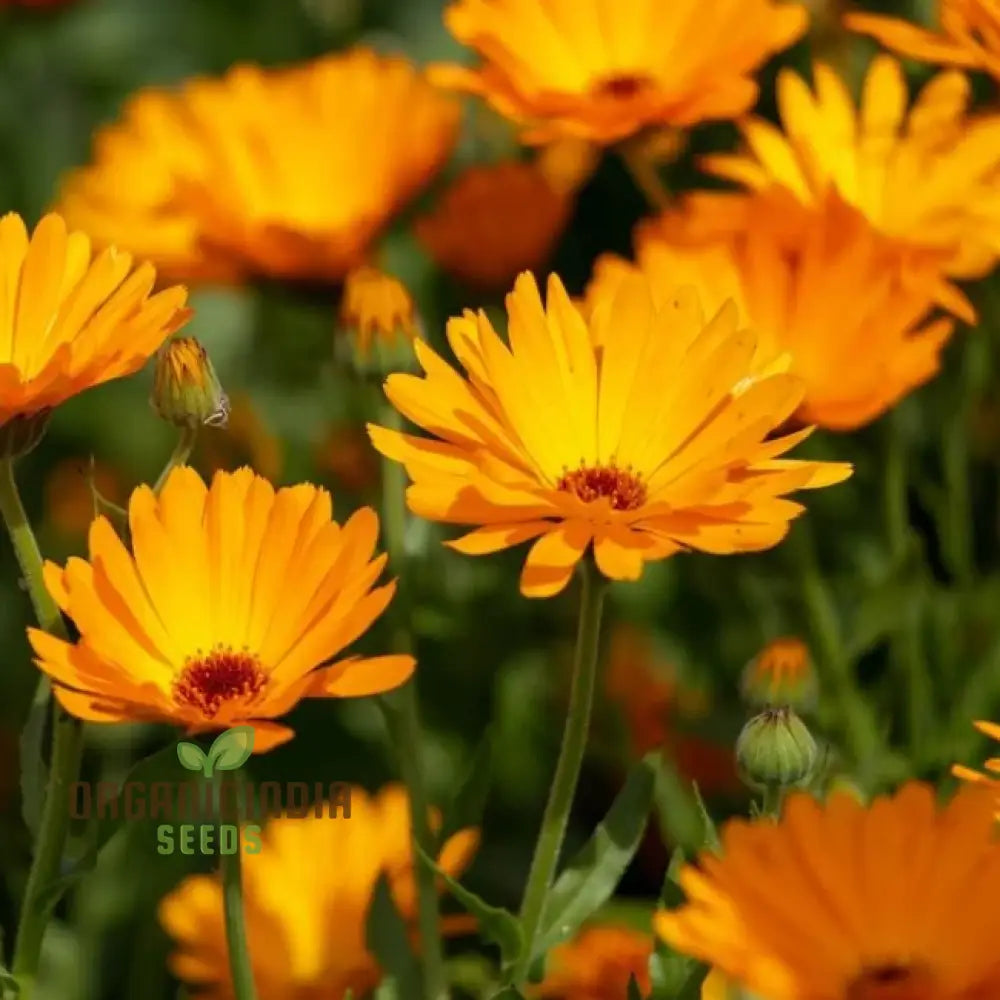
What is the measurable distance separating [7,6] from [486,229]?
843 mm

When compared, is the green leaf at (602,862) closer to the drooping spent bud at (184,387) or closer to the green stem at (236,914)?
the green stem at (236,914)

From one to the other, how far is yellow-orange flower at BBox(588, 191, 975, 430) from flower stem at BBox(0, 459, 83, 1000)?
1.36 ft

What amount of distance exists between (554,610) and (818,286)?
605 millimetres

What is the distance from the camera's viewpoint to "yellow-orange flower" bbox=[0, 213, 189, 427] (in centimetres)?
96

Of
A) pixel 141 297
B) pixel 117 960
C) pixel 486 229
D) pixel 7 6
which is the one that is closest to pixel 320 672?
pixel 141 297

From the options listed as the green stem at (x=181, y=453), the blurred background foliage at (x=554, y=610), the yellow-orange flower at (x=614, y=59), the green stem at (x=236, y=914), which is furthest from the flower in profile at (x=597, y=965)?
the yellow-orange flower at (x=614, y=59)

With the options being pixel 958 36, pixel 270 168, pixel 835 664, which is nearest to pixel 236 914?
pixel 835 664

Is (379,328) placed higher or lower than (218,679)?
higher

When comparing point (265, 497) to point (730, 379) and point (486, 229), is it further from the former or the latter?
point (486, 229)

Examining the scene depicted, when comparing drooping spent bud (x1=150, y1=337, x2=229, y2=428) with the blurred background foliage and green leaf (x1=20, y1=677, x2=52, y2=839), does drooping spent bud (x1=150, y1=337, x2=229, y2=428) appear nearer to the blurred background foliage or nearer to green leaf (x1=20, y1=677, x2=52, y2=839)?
green leaf (x1=20, y1=677, x2=52, y2=839)

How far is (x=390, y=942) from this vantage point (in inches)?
47.3

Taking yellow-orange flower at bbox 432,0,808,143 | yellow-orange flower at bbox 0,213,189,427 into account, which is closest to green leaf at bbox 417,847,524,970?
yellow-orange flower at bbox 0,213,189,427

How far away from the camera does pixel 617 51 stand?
1554mm

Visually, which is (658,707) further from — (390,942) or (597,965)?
(390,942)
